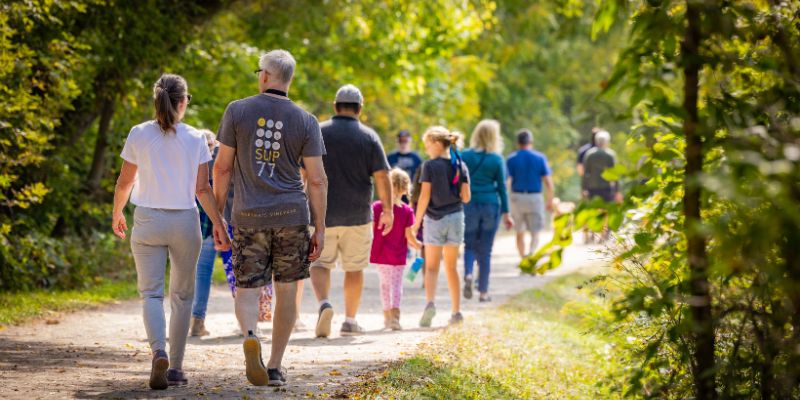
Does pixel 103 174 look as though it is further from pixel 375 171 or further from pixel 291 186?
pixel 291 186

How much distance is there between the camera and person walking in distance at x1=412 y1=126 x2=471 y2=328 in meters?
11.9

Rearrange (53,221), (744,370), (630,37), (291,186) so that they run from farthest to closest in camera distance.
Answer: (53,221) → (291,186) → (744,370) → (630,37)

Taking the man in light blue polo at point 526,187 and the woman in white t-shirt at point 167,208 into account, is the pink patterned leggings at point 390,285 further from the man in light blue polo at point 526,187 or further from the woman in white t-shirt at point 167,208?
the man in light blue polo at point 526,187

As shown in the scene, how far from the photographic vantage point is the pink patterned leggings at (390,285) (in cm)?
1135

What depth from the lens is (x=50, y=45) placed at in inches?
502

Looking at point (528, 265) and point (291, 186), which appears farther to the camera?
point (291, 186)

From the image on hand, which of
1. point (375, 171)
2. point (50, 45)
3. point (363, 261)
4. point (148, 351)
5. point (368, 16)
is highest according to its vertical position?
point (368, 16)

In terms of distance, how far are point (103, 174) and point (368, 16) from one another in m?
7.59

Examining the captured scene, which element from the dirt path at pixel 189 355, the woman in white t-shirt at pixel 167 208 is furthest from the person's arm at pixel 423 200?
the woman in white t-shirt at pixel 167 208

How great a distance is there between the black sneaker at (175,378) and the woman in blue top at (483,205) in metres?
7.04

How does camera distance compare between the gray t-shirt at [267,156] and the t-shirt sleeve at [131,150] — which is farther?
the t-shirt sleeve at [131,150]

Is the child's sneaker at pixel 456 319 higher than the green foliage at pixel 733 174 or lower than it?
lower

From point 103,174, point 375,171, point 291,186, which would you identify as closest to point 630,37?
point 291,186

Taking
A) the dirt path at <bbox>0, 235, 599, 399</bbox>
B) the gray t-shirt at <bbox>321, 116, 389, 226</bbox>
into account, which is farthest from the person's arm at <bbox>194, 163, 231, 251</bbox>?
the gray t-shirt at <bbox>321, 116, 389, 226</bbox>
